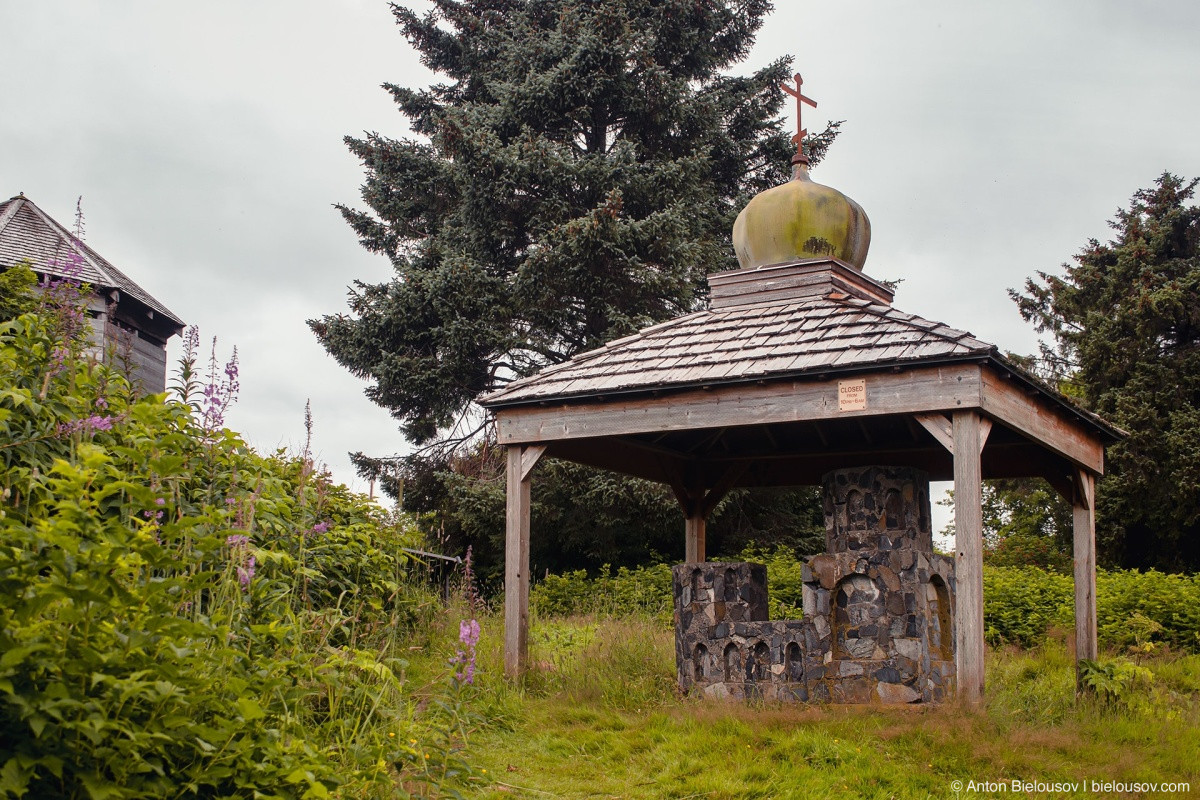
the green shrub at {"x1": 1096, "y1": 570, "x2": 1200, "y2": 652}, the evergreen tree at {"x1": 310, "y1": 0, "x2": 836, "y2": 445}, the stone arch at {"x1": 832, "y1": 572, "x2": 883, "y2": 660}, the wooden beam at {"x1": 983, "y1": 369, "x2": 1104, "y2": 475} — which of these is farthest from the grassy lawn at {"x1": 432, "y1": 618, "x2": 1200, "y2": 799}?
the evergreen tree at {"x1": 310, "y1": 0, "x2": 836, "y2": 445}

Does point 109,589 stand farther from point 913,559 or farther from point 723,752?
point 913,559

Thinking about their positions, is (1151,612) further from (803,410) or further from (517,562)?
(517,562)

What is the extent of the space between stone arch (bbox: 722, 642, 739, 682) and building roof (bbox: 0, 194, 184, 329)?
16260 mm

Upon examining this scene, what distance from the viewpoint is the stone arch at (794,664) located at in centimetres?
848

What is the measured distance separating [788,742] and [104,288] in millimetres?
18535

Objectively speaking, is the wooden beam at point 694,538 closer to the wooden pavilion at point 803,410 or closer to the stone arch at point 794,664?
the wooden pavilion at point 803,410

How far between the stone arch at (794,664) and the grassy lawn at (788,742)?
0.79 meters

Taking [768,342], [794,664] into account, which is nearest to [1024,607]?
[794,664]

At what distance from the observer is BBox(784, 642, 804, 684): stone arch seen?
27.8ft

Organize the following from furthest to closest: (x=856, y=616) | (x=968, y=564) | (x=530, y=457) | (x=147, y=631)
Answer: (x=530, y=457) < (x=856, y=616) < (x=968, y=564) < (x=147, y=631)

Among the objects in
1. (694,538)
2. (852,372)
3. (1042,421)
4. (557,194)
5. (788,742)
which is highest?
(557,194)

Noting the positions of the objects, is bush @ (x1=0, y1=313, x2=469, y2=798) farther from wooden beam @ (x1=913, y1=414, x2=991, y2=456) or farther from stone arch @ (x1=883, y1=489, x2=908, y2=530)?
stone arch @ (x1=883, y1=489, x2=908, y2=530)

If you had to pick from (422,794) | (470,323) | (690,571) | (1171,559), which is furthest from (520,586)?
(1171,559)

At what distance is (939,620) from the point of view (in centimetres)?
850
